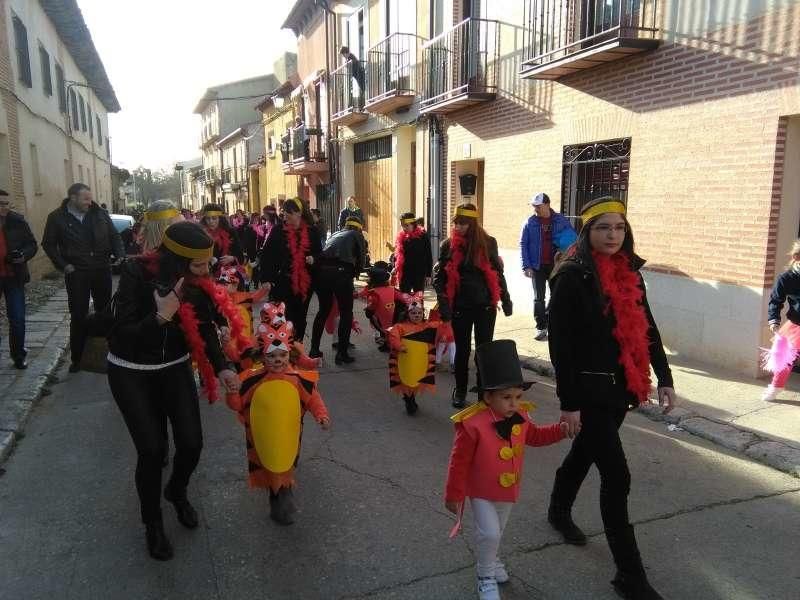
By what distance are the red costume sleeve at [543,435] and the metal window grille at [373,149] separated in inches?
519

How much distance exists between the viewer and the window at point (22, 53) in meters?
13.8

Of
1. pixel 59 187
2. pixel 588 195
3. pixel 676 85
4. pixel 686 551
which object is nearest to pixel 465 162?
pixel 588 195

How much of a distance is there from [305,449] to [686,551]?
262 centimetres

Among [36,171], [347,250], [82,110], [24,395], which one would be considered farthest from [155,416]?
[82,110]

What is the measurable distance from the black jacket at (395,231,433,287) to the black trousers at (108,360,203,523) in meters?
4.40

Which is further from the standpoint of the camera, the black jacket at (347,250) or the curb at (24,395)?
the black jacket at (347,250)

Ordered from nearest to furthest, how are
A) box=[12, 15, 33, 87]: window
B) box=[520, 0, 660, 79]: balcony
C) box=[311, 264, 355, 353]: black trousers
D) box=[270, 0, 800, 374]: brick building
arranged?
box=[270, 0, 800, 374]: brick building
box=[311, 264, 355, 353]: black trousers
box=[520, 0, 660, 79]: balcony
box=[12, 15, 33, 87]: window

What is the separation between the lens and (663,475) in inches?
167

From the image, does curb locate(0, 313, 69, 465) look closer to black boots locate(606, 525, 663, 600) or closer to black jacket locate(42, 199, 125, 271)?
black jacket locate(42, 199, 125, 271)

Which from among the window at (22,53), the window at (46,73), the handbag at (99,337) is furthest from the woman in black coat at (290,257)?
the window at (46,73)

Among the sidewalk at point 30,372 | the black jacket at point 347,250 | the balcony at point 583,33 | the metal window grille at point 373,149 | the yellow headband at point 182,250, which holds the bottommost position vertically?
the sidewalk at point 30,372

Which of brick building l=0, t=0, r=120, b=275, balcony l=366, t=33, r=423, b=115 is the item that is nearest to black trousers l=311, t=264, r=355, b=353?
balcony l=366, t=33, r=423, b=115

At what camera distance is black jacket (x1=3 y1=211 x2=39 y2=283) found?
6.36 m

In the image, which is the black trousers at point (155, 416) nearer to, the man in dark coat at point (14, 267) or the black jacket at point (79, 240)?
the black jacket at point (79, 240)
